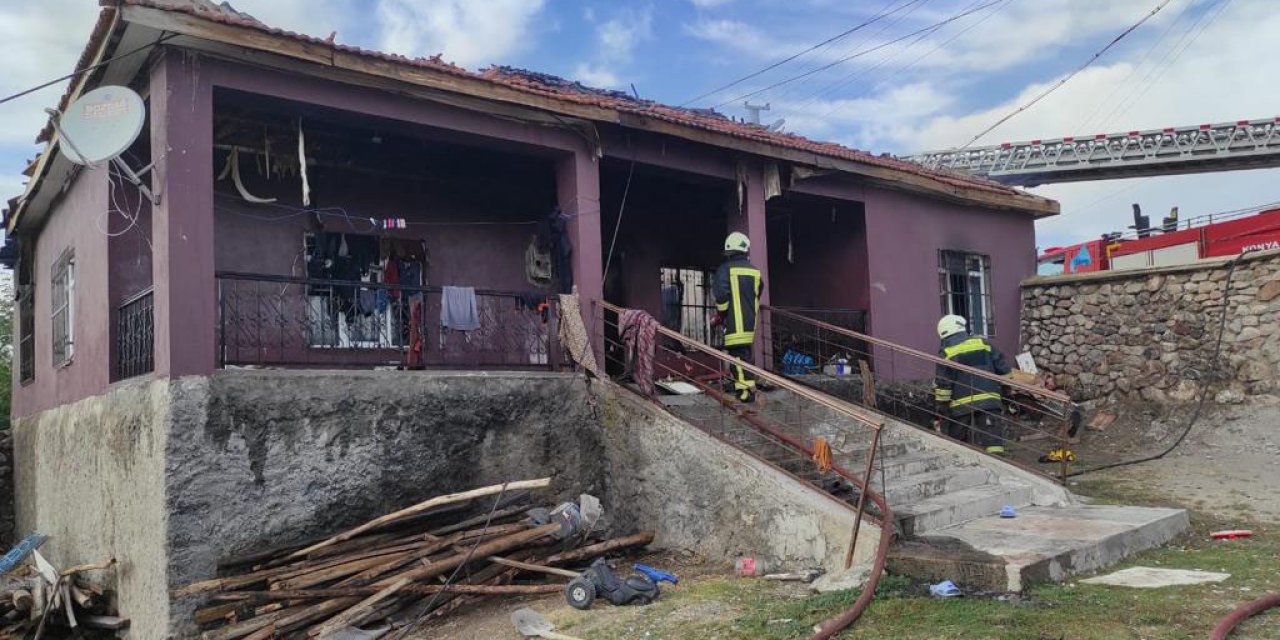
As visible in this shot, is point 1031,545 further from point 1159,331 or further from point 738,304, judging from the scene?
point 1159,331

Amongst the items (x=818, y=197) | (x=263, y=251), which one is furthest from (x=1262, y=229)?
(x=263, y=251)

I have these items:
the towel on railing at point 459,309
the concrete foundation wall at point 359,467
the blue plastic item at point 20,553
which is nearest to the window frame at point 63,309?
the concrete foundation wall at point 359,467

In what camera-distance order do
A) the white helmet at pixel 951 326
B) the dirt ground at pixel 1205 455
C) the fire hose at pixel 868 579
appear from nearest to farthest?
the fire hose at pixel 868 579 < the dirt ground at pixel 1205 455 < the white helmet at pixel 951 326

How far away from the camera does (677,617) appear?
5840 millimetres

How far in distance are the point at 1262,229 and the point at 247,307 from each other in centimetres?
1560

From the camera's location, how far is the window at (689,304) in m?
13.4

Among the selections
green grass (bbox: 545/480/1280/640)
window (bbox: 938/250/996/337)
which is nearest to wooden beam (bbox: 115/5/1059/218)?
window (bbox: 938/250/996/337)

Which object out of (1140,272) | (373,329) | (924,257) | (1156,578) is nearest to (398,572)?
(373,329)

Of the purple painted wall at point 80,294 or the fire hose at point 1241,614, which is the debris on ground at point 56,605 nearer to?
the purple painted wall at point 80,294

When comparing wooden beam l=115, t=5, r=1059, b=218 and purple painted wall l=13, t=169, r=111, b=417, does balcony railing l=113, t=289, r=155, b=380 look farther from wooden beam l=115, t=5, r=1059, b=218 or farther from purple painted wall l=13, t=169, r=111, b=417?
wooden beam l=115, t=5, r=1059, b=218

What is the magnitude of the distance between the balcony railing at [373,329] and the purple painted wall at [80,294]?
1.14 metres

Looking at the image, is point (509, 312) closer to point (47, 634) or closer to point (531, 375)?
point (531, 375)

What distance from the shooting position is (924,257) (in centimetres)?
1348

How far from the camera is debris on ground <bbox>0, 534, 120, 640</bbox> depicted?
764cm
